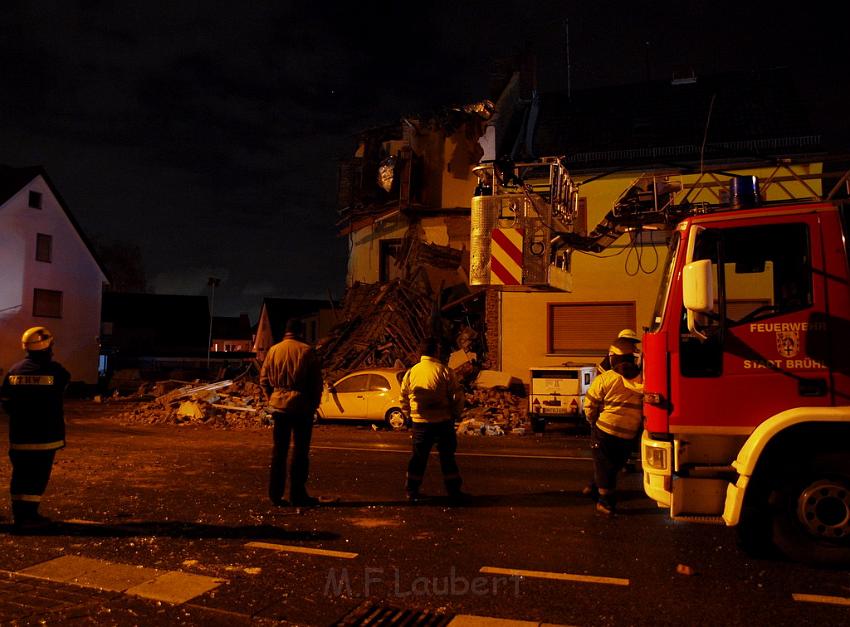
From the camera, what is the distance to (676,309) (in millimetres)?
5270

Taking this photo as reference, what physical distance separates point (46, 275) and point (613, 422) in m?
33.4

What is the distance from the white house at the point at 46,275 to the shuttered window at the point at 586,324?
969 inches

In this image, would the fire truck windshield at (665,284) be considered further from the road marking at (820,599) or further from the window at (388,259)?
the window at (388,259)

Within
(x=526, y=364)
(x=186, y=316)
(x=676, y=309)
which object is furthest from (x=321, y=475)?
(x=186, y=316)

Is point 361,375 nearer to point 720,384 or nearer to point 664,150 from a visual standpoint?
point 664,150

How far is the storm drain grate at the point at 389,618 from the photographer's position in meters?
3.98

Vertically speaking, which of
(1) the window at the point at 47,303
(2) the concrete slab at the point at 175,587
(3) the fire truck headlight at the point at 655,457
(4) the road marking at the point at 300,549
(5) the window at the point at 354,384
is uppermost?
(1) the window at the point at 47,303

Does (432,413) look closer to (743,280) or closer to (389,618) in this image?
(389,618)

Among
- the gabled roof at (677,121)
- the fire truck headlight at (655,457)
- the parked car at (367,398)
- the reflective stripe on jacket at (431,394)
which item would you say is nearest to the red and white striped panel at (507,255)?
the reflective stripe on jacket at (431,394)

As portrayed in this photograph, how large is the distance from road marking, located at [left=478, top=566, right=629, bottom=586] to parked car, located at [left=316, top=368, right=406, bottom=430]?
1042 cm

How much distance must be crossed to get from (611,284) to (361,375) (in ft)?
24.4

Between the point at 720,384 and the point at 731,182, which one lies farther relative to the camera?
the point at 731,182

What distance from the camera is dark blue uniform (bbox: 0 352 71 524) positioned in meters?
5.75

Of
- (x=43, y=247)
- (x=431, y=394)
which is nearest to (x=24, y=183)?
(x=43, y=247)
